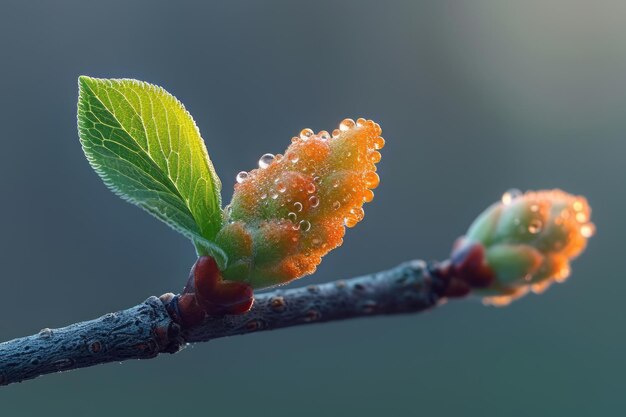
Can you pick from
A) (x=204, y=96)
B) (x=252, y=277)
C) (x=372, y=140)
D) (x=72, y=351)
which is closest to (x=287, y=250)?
(x=252, y=277)

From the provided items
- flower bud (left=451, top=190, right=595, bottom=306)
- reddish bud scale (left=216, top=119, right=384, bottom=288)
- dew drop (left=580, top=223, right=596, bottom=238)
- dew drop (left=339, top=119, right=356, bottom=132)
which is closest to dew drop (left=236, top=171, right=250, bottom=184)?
reddish bud scale (left=216, top=119, right=384, bottom=288)

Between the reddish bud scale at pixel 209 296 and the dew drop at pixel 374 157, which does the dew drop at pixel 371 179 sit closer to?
the dew drop at pixel 374 157

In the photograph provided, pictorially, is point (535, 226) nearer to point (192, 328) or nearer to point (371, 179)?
point (371, 179)

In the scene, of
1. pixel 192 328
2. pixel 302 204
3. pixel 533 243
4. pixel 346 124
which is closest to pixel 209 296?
pixel 192 328

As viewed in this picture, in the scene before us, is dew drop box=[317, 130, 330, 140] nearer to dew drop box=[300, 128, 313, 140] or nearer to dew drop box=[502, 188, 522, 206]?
dew drop box=[300, 128, 313, 140]

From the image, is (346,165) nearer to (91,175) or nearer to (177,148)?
(177,148)

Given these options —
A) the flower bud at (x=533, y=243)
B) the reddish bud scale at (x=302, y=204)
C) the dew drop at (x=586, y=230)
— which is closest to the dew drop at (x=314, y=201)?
the reddish bud scale at (x=302, y=204)
